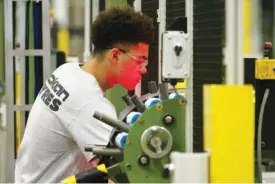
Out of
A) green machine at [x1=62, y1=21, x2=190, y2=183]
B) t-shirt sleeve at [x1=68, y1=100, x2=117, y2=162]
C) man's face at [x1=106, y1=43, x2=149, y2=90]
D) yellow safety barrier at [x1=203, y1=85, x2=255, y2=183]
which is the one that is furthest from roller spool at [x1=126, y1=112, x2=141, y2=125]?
man's face at [x1=106, y1=43, x2=149, y2=90]

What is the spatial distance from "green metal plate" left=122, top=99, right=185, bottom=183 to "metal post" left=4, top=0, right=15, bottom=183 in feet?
6.44

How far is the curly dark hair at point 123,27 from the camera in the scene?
6.37 feet

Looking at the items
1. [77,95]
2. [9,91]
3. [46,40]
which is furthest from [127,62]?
[9,91]

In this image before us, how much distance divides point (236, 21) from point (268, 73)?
4.54 feet

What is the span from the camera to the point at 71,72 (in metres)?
1.94

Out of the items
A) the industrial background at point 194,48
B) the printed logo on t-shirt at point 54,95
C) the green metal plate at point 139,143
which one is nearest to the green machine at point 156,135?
the green metal plate at point 139,143

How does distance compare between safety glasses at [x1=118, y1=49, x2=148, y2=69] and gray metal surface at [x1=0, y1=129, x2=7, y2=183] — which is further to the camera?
gray metal surface at [x1=0, y1=129, x2=7, y2=183]

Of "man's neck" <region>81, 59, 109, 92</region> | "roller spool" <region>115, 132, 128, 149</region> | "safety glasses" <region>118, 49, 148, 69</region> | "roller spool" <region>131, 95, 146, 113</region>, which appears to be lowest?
"roller spool" <region>115, 132, 128, 149</region>

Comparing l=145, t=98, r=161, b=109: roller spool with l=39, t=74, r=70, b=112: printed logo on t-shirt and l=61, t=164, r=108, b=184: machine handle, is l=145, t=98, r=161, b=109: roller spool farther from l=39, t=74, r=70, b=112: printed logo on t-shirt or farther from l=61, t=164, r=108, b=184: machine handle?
l=39, t=74, r=70, b=112: printed logo on t-shirt

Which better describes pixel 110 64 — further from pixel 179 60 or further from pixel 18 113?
pixel 18 113

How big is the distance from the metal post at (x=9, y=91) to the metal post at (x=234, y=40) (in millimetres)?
2173

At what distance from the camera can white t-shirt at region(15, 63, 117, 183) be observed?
1.78 metres

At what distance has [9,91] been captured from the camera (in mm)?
3316

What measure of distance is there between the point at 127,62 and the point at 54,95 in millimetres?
307
